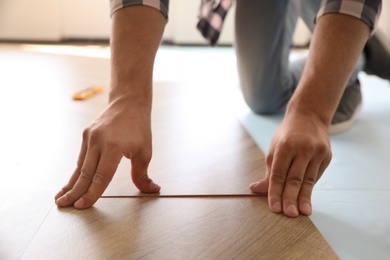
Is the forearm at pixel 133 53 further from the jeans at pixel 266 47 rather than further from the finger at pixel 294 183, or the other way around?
the jeans at pixel 266 47

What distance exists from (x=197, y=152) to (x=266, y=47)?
55cm

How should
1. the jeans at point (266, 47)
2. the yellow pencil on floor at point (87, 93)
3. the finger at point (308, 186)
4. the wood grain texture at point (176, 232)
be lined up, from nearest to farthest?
1. the wood grain texture at point (176, 232)
2. the finger at point (308, 186)
3. the jeans at point (266, 47)
4. the yellow pencil on floor at point (87, 93)

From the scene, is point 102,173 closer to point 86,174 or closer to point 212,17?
point 86,174

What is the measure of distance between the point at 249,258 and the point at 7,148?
808mm

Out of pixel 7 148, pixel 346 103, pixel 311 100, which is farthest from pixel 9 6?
pixel 311 100

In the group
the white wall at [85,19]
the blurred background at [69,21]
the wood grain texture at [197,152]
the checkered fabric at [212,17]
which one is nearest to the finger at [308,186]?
the wood grain texture at [197,152]

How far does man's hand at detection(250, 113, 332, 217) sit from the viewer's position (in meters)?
0.80

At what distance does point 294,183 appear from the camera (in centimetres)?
82

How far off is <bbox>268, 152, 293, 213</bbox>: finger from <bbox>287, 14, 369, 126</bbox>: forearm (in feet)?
0.39

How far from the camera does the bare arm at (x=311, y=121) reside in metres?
0.81

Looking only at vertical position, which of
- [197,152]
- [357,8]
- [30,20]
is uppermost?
[357,8]

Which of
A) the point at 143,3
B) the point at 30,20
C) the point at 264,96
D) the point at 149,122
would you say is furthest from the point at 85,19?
the point at 149,122

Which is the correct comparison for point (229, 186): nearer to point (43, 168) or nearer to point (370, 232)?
point (370, 232)

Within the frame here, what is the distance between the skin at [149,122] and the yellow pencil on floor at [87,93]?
0.85m
